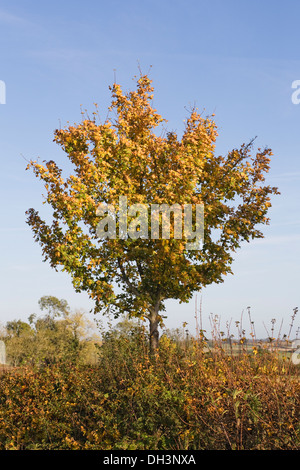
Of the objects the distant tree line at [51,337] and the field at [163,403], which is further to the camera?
the distant tree line at [51,337]

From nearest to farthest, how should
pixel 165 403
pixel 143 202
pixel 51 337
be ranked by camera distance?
pixel 165 403
pixel 143 202
pixel 51 337

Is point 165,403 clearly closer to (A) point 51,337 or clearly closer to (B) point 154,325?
(B) point 154,325

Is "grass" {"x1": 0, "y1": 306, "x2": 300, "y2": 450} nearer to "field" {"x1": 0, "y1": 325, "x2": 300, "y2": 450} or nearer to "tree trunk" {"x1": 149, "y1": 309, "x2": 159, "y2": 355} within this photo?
"field" {"x1": 0, "y1": 325, "x2": 300, "y2": 450}

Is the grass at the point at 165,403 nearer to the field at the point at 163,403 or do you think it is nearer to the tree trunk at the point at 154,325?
the field at the point at 163,403

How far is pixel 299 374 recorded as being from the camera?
30.2 ft

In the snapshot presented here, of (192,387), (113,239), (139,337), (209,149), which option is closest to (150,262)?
(113,239)

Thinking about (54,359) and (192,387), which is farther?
(54,359)

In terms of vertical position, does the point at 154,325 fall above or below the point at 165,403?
above

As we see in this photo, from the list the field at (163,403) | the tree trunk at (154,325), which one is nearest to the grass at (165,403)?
the field at (163,403)

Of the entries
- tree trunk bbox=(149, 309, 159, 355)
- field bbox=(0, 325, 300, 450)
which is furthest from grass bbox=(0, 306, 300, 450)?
tree trunk bbox=(149, 309, 159, 355)

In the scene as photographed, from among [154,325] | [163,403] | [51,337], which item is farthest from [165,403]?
[51,337]
